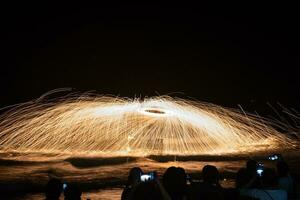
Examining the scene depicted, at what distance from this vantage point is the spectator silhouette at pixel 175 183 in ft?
18.9

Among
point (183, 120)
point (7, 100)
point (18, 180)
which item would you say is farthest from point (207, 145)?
point (7, 100)

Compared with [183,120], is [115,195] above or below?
below

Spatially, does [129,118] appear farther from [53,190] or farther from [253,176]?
[53,190]

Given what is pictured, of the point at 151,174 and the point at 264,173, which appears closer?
the point at 151,174

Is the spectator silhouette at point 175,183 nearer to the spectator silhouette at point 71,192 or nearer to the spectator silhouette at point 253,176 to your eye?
the spectator silhouette at point 71,192

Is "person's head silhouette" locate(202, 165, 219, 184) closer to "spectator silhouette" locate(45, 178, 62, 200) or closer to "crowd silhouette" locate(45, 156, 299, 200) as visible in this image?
"crowd silhouette" locate(45, 156, 299, 200)

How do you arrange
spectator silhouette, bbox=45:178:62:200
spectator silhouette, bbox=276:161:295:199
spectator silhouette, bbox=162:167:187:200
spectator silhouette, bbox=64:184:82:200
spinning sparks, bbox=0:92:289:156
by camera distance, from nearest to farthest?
spectator silhouette, bbox=45:178:62:200
spectator silhouette, bbox=162:167:187:200
spectator silhouette, bbox=64:184:82:200
spectator silhouette, bbox=276:161:295:199
spinning sparks, bbox=0:92:289:156

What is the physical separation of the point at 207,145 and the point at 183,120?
7.52 m

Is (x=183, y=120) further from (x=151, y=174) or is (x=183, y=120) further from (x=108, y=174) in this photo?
(x=151, y=174)

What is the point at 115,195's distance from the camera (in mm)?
14898

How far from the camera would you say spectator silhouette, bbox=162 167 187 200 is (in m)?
5.75

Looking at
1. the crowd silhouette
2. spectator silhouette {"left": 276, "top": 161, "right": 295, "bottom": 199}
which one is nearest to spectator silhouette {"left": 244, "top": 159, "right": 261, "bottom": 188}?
the crowd silhouette

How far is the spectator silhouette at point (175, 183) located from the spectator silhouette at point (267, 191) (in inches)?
59.7

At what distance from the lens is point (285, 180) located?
322 inches
